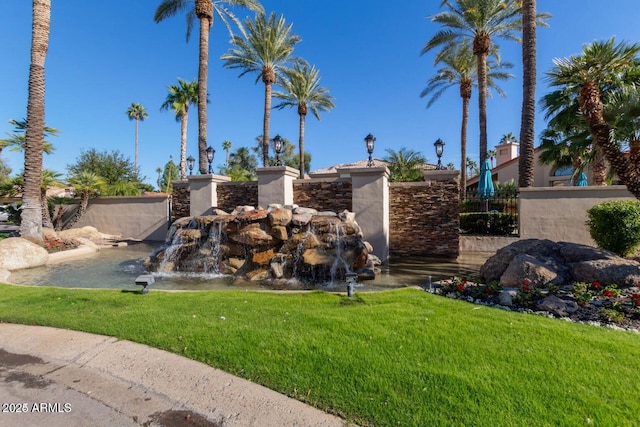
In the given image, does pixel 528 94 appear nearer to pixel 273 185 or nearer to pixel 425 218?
pixel 425 218

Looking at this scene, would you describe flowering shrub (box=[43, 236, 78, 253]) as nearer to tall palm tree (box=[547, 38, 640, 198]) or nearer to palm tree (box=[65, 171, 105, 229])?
palm tree (box=[65, 171, 105, 229])

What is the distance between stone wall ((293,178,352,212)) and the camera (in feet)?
40.6

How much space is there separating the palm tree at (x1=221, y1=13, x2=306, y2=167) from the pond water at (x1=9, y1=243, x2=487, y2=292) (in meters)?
13.1

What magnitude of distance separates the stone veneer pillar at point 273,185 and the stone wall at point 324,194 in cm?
65

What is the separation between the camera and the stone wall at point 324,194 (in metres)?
12.4

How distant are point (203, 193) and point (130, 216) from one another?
6.20 metres

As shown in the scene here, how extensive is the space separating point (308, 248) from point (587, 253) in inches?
236

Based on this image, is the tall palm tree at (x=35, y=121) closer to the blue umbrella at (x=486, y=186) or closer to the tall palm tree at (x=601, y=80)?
the tall palm tree at (x=601, y=80)

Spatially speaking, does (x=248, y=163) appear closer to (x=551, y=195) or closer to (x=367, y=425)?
(x=551, y=195)

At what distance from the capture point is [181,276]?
838 cm

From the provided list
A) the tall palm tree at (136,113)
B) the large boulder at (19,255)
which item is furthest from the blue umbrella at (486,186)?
the tall palm tree at (136,113)

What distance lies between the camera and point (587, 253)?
20.5 feet

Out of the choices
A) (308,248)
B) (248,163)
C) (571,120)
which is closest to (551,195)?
(571,120)

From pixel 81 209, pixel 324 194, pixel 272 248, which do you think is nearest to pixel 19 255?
pixel 272 248
